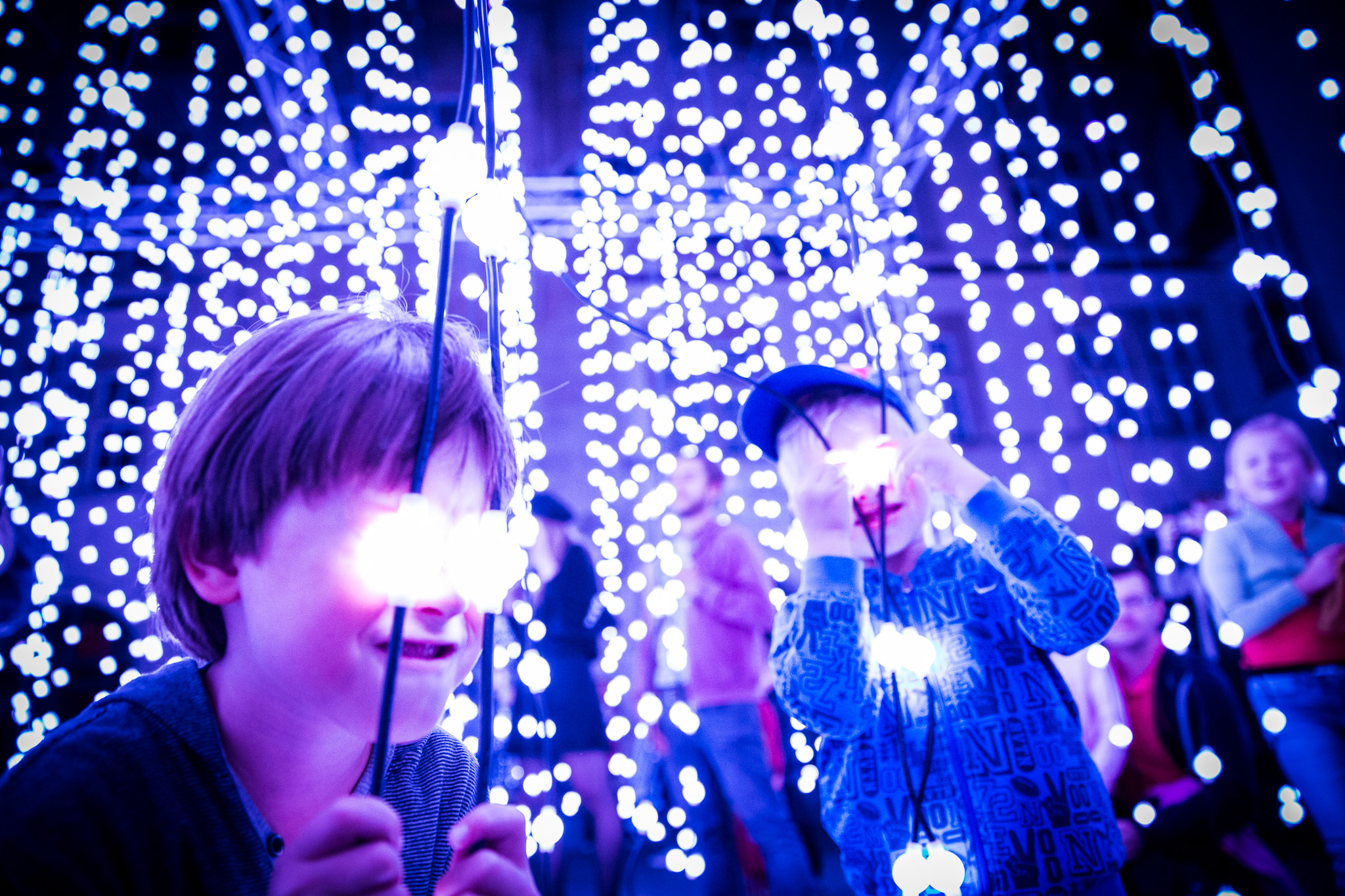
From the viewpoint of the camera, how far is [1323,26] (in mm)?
2516

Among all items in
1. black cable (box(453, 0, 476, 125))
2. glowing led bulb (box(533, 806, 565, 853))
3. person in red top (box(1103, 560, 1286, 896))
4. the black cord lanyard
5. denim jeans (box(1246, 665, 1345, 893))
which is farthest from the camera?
person in red top (box(1103, 560, 1286, 896))

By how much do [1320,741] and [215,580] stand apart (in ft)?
7.00

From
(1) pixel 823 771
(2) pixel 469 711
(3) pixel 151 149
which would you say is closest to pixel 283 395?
(1) pixel 823 771

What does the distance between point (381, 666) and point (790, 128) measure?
12.2ft

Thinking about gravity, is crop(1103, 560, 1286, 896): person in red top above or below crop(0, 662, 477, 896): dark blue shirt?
below

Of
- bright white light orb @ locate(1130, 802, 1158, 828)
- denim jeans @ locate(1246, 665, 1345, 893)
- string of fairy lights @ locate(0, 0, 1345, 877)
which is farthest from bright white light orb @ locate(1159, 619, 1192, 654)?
bright white light orb @ locate(1130, 802, 1158, 828)

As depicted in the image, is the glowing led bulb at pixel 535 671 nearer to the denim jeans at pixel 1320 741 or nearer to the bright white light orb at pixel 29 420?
the bright white light orb at pixel 29 420

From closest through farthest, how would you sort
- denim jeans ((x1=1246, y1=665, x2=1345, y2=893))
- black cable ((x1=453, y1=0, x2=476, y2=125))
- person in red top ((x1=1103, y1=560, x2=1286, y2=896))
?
black cable ((x1=453, y1=0, x2=476, y2=125)) → denim jeans ((x1=1246, y1=665, x2=1345, y2=893)) → person in red top ((x1=1103, y1=560, x2=1286, y2=896))

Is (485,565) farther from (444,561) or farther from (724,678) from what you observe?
(724,678)

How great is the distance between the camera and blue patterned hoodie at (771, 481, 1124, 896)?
688 mm

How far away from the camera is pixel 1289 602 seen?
1.49 meters

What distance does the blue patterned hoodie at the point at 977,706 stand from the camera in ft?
2.26

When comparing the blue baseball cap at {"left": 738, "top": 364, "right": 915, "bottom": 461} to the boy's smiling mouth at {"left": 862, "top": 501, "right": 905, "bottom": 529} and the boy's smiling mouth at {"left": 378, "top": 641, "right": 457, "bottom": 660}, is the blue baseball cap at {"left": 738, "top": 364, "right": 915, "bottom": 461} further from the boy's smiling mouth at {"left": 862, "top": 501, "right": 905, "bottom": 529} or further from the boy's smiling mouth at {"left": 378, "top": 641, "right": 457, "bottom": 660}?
the boy's smiling mouth at {"left": 378, "top": 641, "right": 457, "bottom": 660}

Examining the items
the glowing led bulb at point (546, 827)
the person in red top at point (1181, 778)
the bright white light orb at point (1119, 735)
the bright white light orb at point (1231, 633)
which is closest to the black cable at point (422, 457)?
the glowing led bulb at point (546, 827)
